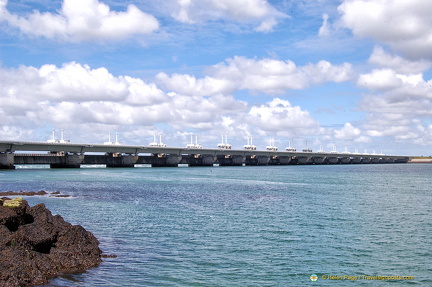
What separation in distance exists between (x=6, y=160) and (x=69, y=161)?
2454cm

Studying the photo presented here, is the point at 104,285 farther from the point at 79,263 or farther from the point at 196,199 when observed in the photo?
the point at 196,199

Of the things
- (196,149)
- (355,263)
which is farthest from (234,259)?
(196,149)

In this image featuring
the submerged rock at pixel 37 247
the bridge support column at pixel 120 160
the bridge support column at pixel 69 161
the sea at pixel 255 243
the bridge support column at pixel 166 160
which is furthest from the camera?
the bridge support column at pixel 166 160

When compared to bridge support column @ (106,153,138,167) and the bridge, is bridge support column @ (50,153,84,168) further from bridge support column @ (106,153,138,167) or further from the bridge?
bridge support column @ (106,153,138,167)

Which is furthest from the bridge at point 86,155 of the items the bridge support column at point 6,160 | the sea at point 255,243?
the sea at point 255,243

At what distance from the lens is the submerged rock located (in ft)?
59.9

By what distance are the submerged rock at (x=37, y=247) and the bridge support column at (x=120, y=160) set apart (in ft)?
485

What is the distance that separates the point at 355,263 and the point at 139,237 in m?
13.6

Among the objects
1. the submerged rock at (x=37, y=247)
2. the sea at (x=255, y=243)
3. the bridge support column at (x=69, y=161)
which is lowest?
the sea at (x=255, y=243)

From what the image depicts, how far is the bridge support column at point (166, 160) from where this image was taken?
18950cm

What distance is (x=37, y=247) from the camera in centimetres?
2100

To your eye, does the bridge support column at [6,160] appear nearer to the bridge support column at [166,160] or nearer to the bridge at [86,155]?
the bridge at [86,155]

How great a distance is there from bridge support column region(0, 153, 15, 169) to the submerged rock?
115321 millimetres

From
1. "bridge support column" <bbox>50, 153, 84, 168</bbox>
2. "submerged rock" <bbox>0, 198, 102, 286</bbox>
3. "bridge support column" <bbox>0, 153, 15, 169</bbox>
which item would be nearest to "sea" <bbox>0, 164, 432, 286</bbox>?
"submerged rock" <bbox>0, 198, 102, 286</bbox>
